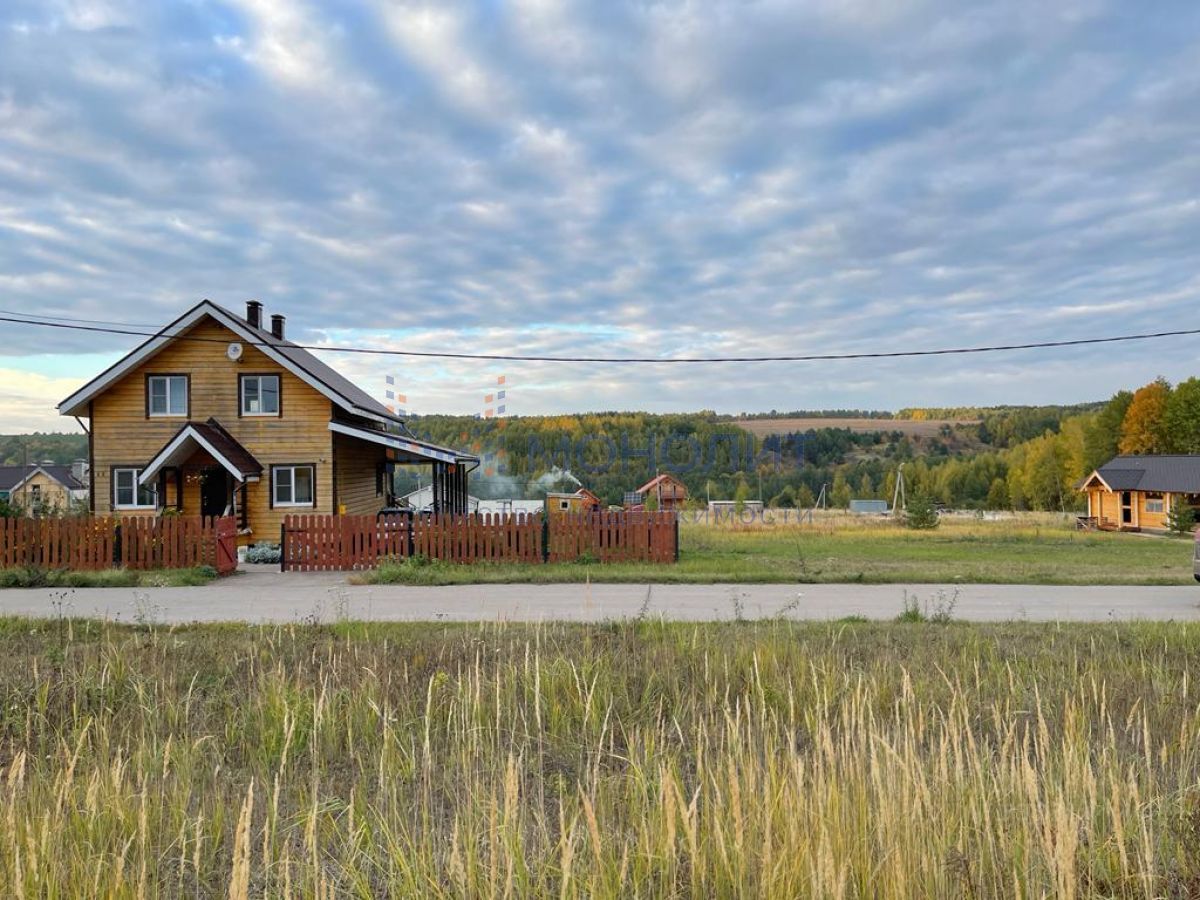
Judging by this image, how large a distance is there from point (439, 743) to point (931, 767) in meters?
2.70

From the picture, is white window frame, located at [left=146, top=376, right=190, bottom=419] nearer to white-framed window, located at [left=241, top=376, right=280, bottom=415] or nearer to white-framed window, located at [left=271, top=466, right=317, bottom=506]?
white-framed window, located at [left=241, top=376, right=280, bottom=415]

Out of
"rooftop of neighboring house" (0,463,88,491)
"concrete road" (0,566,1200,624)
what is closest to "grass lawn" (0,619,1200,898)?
"concrete road" (0,566,1200,624)

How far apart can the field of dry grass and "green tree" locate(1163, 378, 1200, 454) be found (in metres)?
41.1

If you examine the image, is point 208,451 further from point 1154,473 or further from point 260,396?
point 1154,473

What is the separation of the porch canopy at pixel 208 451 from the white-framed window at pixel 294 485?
0.56 meters

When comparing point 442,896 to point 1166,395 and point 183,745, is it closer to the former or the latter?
point 183,745

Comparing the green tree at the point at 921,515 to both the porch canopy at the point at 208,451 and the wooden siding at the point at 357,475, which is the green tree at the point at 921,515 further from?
the porch canopy at the point at 208,451

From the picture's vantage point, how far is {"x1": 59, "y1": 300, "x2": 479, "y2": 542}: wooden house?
2333 centimetres

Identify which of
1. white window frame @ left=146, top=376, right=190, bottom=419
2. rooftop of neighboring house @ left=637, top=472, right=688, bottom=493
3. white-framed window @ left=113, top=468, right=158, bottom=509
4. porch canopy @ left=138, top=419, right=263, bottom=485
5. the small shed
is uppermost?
white window frame @ left=146, top=376, right=190, bottom=419

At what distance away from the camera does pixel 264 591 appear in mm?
14273

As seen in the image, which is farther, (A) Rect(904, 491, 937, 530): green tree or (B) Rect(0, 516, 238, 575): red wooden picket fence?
(A) Rect(904, 491, 937, 530): green tree

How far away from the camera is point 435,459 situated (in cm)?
2439

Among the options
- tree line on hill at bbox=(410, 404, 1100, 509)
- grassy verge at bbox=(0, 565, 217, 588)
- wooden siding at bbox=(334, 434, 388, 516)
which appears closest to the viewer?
grassy verge at bbox=(0, 565, 217, 588)

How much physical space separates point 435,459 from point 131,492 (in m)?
9.18
